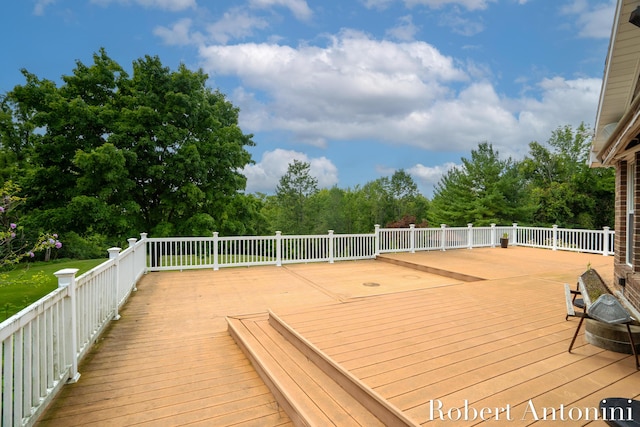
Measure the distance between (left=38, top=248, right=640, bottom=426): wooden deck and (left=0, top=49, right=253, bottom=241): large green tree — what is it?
6.60m

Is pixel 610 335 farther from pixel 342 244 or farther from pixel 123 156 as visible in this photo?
pixel 123 156

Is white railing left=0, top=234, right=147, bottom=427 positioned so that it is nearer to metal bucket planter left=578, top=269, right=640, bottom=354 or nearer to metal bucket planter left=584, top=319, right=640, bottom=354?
metal bucket planter left=578, top=269, right=640, bottom=354

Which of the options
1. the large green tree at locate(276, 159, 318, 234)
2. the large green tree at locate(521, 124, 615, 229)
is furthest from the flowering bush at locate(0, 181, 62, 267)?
the large green tree at locate(521, 124, 615, 229)

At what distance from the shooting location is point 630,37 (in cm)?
390

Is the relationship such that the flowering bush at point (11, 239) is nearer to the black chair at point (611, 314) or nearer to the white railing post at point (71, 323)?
the white railing post at point (71, 323)

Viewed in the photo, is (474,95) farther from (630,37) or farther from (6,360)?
(6,360)

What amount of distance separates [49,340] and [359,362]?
2.38 metres

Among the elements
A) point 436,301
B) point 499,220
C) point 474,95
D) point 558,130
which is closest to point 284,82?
point 474,95


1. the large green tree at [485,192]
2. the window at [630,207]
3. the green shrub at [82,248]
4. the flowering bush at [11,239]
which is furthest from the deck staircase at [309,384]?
the large green tree at [485,192]

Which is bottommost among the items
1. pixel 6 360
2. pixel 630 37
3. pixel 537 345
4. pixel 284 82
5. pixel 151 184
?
pixel 537 345

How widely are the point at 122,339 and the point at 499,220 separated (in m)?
23.1

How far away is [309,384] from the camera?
2.53 m

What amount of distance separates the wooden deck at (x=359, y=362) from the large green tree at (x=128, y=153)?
260 inches

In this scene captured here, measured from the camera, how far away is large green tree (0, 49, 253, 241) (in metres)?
10.6
